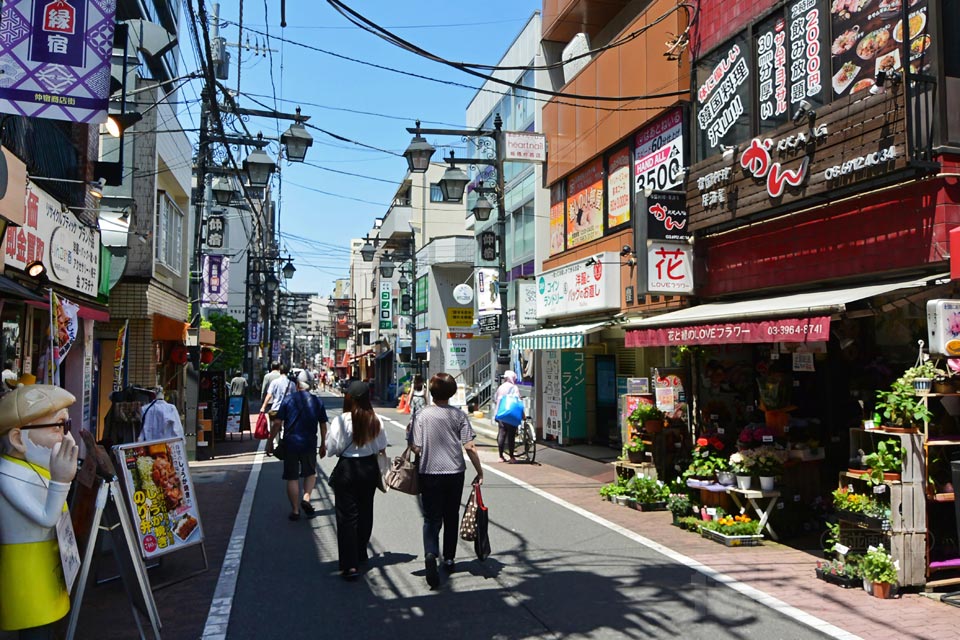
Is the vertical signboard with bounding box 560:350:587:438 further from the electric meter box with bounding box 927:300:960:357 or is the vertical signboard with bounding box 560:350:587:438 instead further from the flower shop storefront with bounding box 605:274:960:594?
the electric meter box with bounding box 927:300:960:357

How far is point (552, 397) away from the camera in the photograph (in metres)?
18.5

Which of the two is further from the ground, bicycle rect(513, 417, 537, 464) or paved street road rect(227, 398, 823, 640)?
bicycle rect(513, 417, 537, 464)

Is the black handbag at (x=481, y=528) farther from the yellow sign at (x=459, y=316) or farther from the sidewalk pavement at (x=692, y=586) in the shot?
the yellow sign at (x=459, y=316)

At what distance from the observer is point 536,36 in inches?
908

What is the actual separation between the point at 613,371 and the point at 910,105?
10180 mm

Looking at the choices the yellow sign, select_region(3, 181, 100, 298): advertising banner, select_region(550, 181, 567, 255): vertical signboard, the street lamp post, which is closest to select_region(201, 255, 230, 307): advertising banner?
the street lamp post

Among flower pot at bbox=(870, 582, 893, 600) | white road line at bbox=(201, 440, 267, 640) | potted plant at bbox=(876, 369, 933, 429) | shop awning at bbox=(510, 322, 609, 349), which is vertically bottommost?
white road line at bbox=(201, 440, 267, 640)

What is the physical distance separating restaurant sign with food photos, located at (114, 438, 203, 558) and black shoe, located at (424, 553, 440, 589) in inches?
90.7

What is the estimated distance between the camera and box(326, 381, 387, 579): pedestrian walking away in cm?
673

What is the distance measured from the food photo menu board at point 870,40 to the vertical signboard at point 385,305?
3848 centimetres

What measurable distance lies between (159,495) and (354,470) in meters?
1.83

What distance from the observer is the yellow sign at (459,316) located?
40094 mm

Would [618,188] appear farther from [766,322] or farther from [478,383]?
[478,383]

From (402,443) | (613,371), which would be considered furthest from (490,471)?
(402,443)
